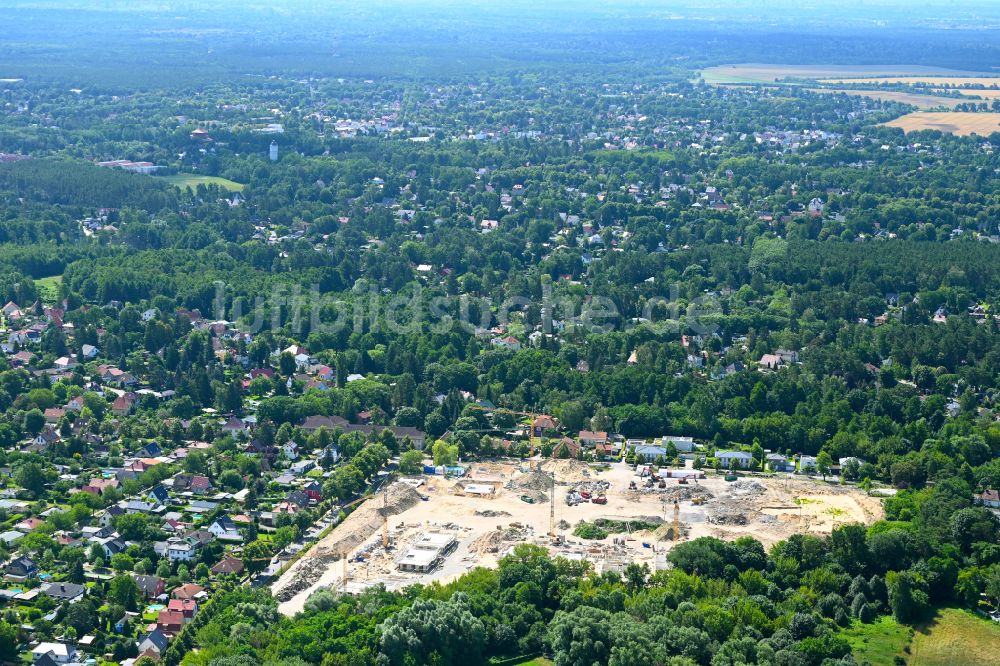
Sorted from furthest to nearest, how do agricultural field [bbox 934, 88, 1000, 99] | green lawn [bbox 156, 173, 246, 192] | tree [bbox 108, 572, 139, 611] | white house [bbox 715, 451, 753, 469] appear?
1. agricultural field [bbox 934, 88, 1000, 99]
2. green lawn [bbox 156, 173, 246, 192]
3. white house [bbox 715, 451, 753, 469]
4. tree [bbox 108, 572, 139, 611]

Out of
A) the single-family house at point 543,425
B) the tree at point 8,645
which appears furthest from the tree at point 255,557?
the single-family house at point 543,425

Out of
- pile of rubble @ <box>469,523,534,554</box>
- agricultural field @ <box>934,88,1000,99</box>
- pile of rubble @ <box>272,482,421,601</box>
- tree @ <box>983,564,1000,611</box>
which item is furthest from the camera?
agricultural field @ <box>934,88,1000,99</box>

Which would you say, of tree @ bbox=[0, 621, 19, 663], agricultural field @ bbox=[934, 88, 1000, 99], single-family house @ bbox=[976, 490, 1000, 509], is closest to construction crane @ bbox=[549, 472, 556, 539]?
single-family house @ bbox=[976, 490, 1000, 509]

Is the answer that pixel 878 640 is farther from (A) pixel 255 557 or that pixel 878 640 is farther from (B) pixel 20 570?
(B) pixel 20 570

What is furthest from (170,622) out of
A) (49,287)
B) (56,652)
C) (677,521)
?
(49,287)

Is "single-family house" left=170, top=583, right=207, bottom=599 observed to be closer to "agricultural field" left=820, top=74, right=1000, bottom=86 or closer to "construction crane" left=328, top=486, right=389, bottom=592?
"construction crane" left=328, top=486, right=389, bottom=592
